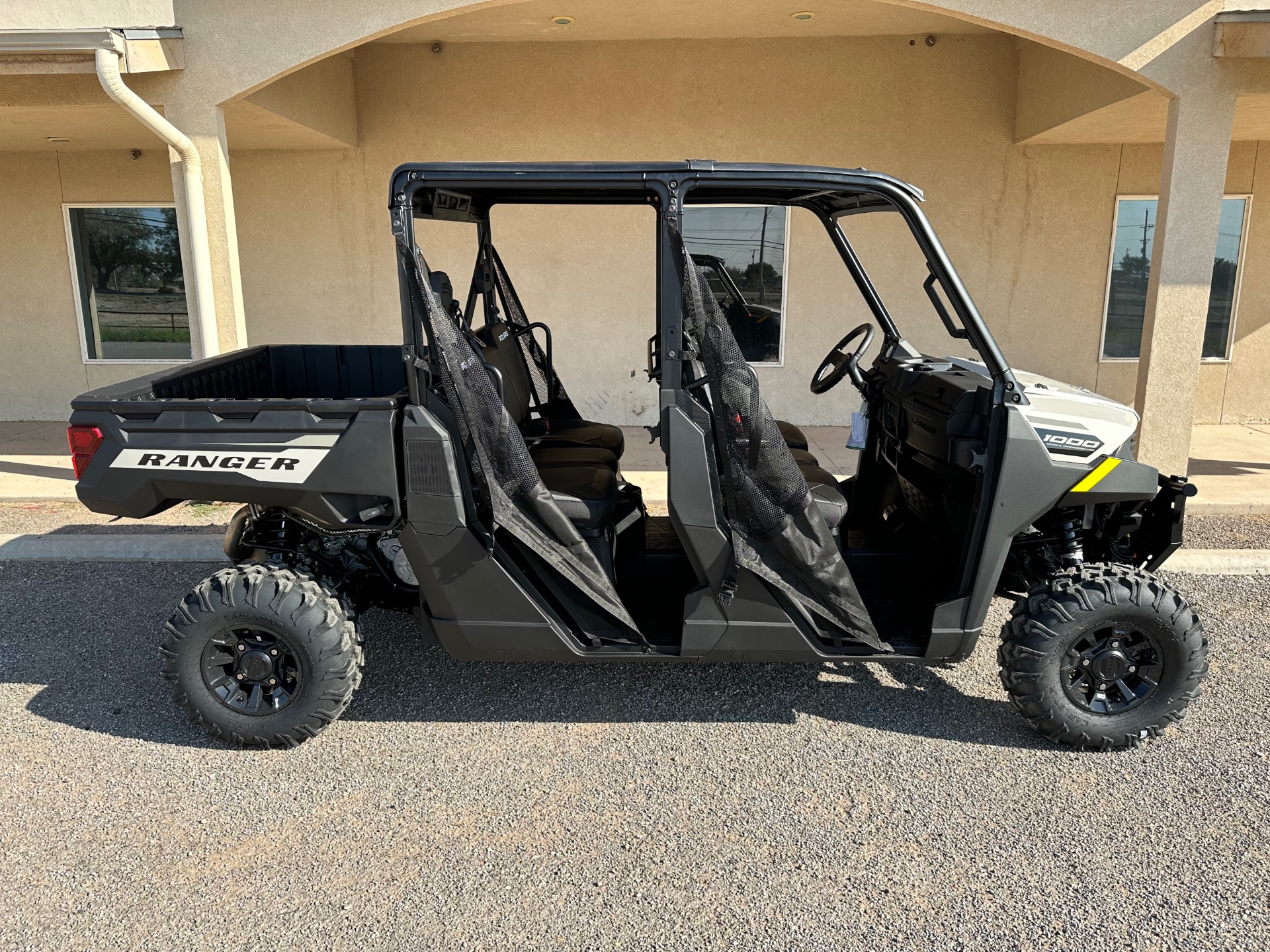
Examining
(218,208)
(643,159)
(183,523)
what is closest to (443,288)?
(183,523)

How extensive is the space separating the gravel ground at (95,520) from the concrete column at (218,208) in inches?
43.5

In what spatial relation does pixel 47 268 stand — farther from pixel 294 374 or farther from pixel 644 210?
pixel 294 374

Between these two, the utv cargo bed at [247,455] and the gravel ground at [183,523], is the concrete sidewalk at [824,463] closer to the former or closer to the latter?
the gravel ground at [183,523]

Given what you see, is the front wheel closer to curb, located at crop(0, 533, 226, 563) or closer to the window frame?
curb, located at crop(0, 533, 226, 563)

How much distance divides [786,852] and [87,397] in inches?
108

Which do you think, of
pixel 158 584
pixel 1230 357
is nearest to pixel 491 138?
pixel 158 584

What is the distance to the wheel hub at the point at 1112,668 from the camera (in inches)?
123

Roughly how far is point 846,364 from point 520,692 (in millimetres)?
1872

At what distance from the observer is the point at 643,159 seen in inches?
334

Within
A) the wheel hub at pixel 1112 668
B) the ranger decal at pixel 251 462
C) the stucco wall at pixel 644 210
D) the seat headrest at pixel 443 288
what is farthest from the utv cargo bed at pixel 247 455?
the stucco wall at pixel 644 210

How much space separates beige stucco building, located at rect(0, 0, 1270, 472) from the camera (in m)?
7.46

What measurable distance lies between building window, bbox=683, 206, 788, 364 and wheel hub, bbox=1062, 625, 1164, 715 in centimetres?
547

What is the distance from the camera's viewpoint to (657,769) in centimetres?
310

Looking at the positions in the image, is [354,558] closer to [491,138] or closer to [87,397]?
[87,397]
